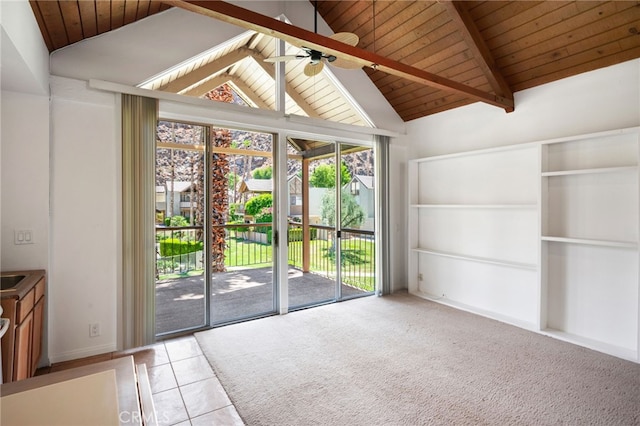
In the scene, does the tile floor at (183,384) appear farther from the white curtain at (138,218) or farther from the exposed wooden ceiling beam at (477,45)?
the exposed wooden ceiling beam at (477,45)

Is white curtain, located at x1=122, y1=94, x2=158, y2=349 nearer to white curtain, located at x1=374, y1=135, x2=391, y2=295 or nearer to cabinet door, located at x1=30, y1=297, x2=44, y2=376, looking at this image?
cabinet door, located at x1=30, y1=297, x2=44, y2=376

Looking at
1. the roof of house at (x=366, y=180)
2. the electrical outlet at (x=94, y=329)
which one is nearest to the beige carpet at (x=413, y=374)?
the electrical outlet at (x=94, y=329)

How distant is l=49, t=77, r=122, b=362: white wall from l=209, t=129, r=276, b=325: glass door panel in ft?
3.23

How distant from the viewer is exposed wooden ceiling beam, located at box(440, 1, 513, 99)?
3314mm

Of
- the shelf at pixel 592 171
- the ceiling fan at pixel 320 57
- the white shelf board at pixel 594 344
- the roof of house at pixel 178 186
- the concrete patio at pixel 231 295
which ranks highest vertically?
the ceiling fan at pixel 320 57

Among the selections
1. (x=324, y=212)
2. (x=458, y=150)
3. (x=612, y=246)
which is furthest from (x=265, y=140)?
(x=612, y=246)

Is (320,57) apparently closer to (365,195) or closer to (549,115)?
(365,195)

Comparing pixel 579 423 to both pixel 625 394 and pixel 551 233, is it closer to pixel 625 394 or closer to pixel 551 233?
pixel 625 394

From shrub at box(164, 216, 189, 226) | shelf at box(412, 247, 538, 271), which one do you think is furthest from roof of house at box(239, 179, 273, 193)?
shelf at box(412, 247, 538, 271)

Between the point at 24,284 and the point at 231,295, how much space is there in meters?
2.48

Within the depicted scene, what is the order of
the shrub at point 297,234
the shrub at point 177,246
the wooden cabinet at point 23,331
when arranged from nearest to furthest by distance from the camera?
the wooden cabinet at point 23,331 < the shrub at point 177,246 < the shrub at point 297,234

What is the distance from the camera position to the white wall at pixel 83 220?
2.90 meters

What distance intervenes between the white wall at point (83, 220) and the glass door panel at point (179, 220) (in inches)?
17.3

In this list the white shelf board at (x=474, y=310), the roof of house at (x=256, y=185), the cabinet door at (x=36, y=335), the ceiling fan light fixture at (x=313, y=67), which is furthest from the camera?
the roof of house at (x=256, y=185)
